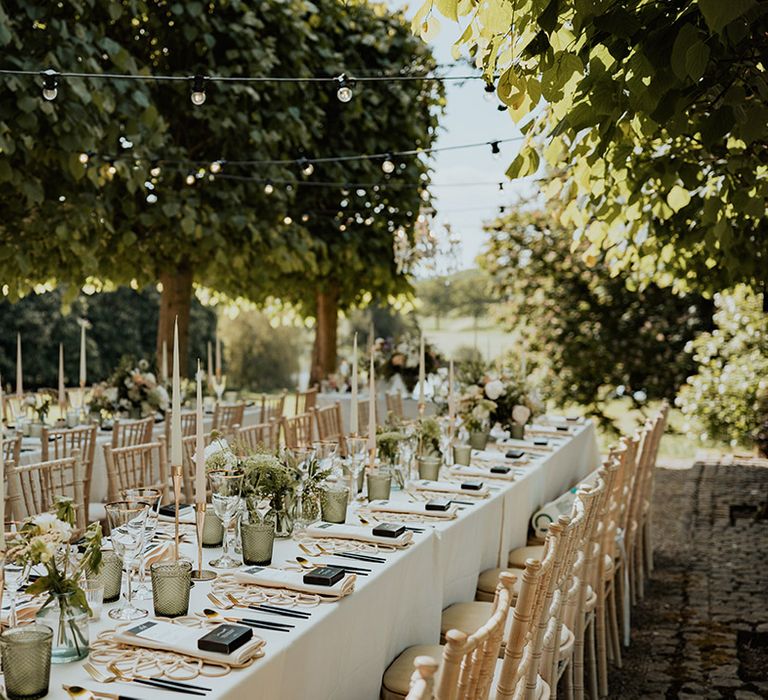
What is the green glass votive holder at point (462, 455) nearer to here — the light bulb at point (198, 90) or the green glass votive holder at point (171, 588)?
the light bulb at point (198, 90)

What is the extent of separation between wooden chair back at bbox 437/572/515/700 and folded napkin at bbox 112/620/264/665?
546 mm

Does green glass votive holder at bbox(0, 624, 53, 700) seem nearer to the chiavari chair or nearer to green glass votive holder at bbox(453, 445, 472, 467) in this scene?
the chiavari chair

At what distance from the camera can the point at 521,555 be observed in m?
4.70

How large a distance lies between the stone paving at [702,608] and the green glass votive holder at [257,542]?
2211 millimetres

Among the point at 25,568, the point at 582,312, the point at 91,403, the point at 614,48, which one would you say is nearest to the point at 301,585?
the point at 25,568

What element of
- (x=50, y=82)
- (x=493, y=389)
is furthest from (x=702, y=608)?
(x=50, y=82)

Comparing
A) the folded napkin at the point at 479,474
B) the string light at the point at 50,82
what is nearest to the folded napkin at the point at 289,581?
the folded napkin at the point at 479,474

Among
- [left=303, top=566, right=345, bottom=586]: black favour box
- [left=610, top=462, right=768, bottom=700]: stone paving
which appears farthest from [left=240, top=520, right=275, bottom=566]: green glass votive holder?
[left=610, top=462, right=768, bottom=700]: stone paving

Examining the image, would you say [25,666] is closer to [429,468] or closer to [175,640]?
[175,640]

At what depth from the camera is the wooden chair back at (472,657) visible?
1.54 metres

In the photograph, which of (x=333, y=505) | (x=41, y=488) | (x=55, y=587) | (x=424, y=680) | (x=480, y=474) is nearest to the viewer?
(x=424, y=680)

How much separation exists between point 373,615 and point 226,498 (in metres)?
0.63

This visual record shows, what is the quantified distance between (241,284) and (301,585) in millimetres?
9480

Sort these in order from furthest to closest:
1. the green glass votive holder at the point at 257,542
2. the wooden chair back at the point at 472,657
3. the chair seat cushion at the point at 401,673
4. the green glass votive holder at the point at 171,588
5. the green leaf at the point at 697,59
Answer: the green glass votive holder at the point at 257,542 < the chair seat cushion at the point at 401,673 < the green glass votive holder at the point at 171,588 < the green leaf at the point at 697,59 < the wooden chair back at the point at 472,657
